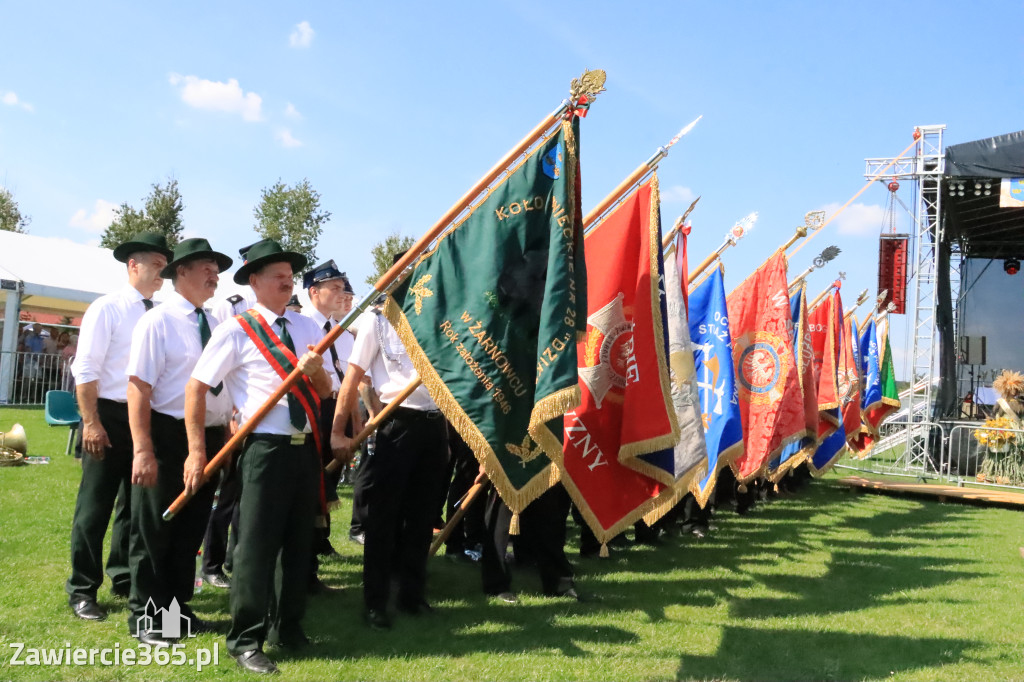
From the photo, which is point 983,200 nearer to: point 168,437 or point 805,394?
point 805,394

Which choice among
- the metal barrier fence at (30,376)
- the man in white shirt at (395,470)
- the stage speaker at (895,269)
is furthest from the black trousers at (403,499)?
the stage speaker at (895,269)

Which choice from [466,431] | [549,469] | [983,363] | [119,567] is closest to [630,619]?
[549,469]

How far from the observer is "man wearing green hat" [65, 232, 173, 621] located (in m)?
4.84

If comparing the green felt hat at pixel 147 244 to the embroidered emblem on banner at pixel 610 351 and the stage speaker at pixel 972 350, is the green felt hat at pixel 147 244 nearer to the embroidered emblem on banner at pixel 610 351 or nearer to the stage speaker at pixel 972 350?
the embroidered emblem on banner at pixel 610 351

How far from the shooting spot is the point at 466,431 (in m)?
4.58

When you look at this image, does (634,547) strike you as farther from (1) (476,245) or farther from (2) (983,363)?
(2) (983,363)

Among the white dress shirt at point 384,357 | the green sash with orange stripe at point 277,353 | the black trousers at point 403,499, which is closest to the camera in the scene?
the green sash with orange stripe at point 277,353

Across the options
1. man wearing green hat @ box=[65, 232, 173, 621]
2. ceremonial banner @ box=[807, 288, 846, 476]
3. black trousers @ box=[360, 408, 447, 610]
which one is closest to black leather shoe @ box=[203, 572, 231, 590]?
man wearing green hat @ box=[65, 232, 173, 621]

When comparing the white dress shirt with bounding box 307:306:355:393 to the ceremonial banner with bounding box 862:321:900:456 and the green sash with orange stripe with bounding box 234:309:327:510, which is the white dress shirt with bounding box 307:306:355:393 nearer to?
the green sash with orange stripe with bounding box 234:309:327:510

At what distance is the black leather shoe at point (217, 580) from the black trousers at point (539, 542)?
174 centimetres

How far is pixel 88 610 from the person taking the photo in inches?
187

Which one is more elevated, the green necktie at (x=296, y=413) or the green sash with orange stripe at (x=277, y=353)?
the green sash with orange stripe at (x=277, y=353)

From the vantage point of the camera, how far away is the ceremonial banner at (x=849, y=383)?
14.1 metres

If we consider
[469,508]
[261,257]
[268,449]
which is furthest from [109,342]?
[469,508]
